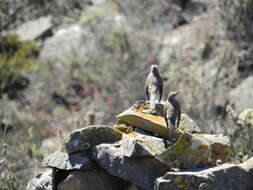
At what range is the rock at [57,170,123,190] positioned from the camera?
6.81 metres

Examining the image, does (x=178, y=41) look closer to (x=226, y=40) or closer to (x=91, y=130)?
(x=226, y=40)

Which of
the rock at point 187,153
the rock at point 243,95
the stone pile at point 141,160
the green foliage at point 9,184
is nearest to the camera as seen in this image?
the stone pile at point 141,160

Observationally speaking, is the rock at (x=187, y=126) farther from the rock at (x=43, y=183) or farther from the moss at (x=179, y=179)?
the rock at (x=43, y=183)

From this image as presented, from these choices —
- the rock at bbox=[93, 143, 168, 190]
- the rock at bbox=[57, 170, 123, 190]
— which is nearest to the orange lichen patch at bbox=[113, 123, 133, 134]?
the rock at bbox=[93, 143, 168, 190]

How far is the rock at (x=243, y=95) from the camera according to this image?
40.7 feet

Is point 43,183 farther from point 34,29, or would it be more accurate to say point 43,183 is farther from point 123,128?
point 34,29

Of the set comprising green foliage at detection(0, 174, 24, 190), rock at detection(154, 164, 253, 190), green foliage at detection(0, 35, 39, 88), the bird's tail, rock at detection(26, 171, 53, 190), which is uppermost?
the bird's tail

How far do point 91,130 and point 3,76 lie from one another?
11.2m

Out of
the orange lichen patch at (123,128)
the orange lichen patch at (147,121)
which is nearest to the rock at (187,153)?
the orange lichen patch at (147,121)

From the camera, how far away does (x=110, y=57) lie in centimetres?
1736

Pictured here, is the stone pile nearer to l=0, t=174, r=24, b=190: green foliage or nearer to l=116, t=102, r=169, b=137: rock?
l=116, t=102, r=169, b=137: rock

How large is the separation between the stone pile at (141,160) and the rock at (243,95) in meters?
5.29

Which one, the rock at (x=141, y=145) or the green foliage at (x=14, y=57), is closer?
the rock at (x=141, y=145)

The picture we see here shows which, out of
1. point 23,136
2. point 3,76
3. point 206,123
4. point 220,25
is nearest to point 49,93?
point 3,76
